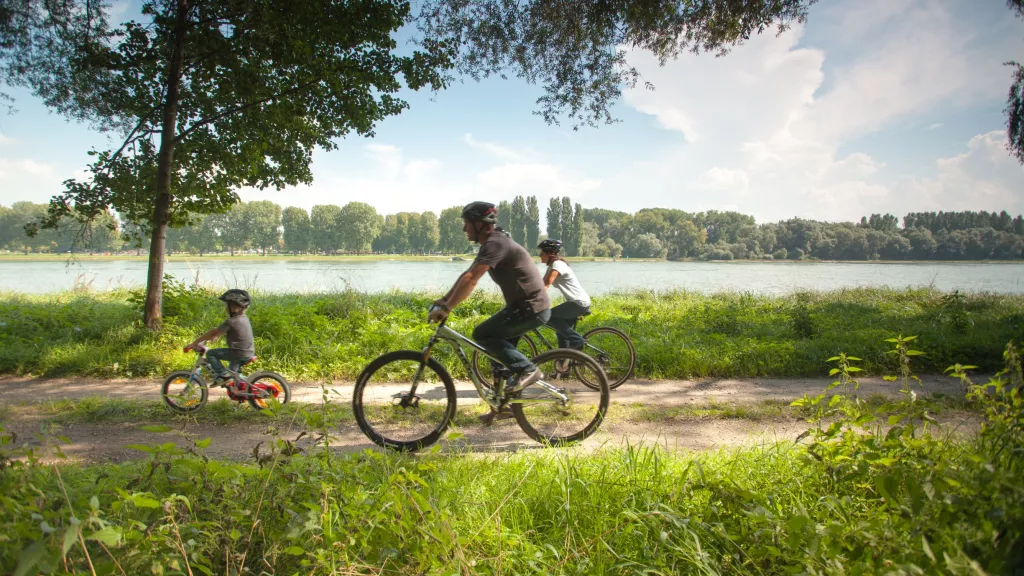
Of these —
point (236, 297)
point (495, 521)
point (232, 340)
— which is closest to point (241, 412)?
point (232, 340)

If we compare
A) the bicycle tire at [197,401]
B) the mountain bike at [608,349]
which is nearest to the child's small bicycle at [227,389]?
the bicycle tire at [197,401]

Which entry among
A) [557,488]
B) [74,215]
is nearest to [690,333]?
[557,488]

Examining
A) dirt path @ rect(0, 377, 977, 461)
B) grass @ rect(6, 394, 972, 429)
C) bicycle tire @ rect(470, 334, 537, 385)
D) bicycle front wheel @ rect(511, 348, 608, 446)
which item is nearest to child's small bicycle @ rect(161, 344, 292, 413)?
grass @ rect(6, 394, 972, 429)

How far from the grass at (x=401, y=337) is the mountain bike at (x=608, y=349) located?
45 centimetres

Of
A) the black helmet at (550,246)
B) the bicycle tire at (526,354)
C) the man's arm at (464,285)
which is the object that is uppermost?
the black helmet at (550,246)

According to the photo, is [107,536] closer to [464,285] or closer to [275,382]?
[464,285]

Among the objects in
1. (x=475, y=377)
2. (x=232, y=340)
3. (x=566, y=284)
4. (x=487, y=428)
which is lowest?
(x=487, y=428)

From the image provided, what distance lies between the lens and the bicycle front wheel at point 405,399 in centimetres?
441

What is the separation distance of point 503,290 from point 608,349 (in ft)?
12.0

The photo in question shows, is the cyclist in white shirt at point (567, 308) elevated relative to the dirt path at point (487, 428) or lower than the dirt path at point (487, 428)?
elevated

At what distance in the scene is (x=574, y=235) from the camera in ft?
192

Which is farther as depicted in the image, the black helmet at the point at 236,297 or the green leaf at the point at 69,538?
the black helmet at the point at 236,297

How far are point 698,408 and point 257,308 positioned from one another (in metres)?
8.33

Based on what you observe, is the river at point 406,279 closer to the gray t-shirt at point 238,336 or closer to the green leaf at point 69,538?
the gray t-shirt at point 238,336
